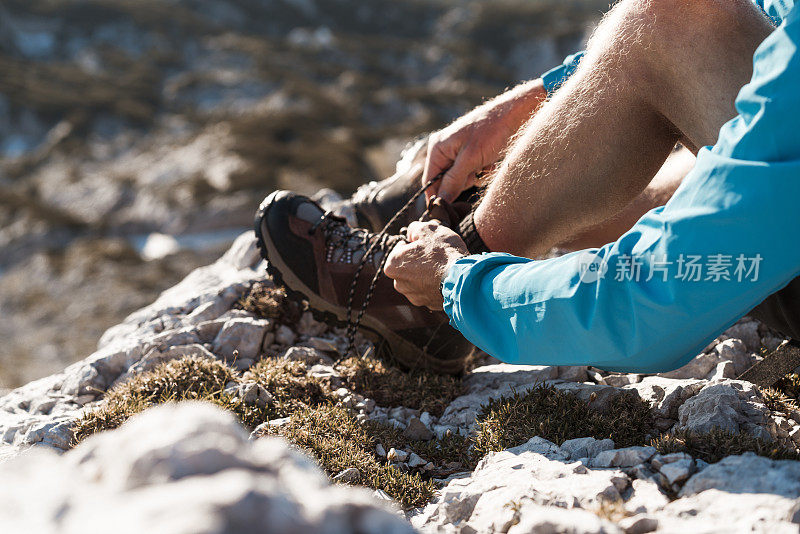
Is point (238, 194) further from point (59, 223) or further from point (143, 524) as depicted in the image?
point (143, 524)

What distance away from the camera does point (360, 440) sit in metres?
3.59

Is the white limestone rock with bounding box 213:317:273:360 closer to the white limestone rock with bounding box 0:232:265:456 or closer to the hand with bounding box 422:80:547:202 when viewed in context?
the white limestone rock with bounding box 0:232:265:456

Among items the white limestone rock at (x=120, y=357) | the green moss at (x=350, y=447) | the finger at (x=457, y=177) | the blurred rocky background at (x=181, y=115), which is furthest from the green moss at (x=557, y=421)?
the blurred rocky background at (x=181, y=115)

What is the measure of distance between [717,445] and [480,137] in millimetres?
2607

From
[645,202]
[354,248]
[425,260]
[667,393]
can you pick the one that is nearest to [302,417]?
[425,260]

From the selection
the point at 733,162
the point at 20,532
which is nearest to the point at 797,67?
the point at 733,162

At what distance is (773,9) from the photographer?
9.45 feet

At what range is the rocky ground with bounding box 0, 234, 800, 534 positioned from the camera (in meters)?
1.44

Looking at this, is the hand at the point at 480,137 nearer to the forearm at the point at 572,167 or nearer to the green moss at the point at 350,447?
the forearm at the point at 572,167

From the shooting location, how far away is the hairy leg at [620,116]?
289 centimetres

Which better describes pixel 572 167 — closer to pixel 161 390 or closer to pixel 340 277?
pixel 340 277

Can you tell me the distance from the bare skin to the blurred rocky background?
10.1 m

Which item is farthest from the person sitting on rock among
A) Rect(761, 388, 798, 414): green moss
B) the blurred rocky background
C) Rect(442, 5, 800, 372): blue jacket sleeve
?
the blurred rocky background

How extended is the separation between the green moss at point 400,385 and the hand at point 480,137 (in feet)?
4.30
